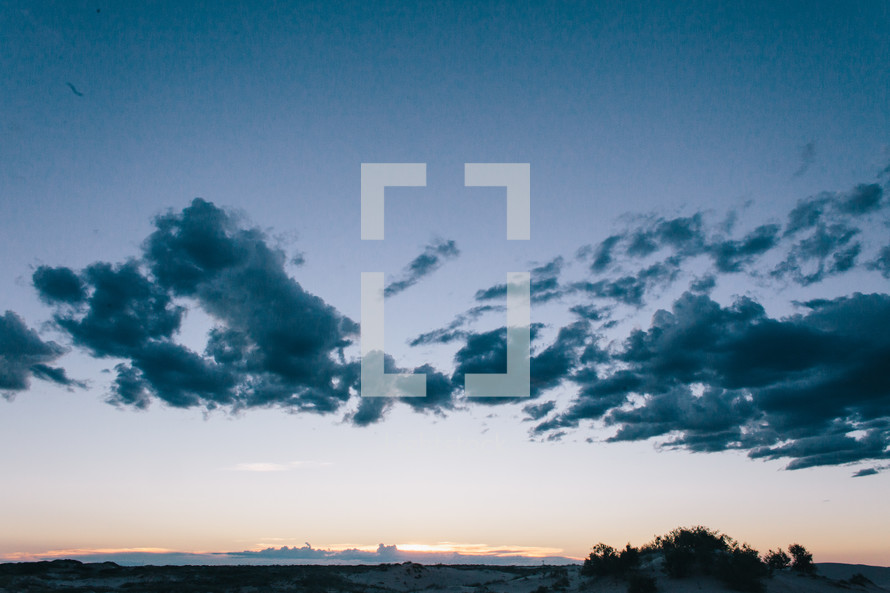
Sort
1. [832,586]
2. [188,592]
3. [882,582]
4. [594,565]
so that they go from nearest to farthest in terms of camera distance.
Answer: [832,586]
[594,565]
[188,592]
[882,582]

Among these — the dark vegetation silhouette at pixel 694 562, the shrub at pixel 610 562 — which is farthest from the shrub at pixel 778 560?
the shrub at pixel 610 562

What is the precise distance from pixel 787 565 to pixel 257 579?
6037 centimetres

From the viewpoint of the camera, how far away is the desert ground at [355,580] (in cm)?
4809

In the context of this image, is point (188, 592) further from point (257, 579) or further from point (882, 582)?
point (882, 582)

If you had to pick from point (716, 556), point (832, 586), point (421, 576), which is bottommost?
point (421, 576)

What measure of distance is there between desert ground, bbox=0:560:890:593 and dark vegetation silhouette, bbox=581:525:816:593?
0.83 meters

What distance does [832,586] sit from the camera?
48.5 metres

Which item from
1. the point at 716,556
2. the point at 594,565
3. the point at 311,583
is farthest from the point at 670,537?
the point at 311,583

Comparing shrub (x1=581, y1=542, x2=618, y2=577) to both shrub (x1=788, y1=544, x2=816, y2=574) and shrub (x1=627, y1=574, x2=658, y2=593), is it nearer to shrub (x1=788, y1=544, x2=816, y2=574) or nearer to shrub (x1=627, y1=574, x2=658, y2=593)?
shrub (x1=627, y1=574, x2=658, y2=593)

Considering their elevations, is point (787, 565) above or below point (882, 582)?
above

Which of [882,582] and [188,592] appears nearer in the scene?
[188,592]

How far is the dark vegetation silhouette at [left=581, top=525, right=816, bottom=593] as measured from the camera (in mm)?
44000

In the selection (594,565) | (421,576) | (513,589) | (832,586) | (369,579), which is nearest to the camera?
(832,586)

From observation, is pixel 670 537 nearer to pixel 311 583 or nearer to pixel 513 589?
pixel 513 589
